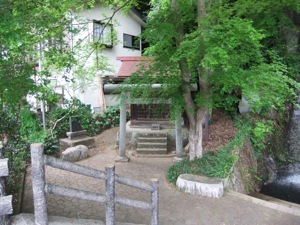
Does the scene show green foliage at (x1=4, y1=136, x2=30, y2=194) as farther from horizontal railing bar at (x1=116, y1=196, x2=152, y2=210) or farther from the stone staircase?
the stone staircase

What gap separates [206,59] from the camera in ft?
13.0

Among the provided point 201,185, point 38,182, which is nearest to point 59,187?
point 38,182

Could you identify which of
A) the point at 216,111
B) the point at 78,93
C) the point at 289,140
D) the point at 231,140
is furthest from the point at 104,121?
the point at 289,140

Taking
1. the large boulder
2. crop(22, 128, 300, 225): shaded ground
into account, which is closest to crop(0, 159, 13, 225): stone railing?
crop(22, 128, 300, 225): shaded ground

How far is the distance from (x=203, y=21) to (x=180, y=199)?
3.99 metres

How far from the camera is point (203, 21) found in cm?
439

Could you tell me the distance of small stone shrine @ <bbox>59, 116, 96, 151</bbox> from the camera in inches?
365

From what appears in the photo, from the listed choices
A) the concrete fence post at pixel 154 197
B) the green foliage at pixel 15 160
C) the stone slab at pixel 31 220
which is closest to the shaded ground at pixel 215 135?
the green foliage at pixel 15 160

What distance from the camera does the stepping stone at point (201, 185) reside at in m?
5.55

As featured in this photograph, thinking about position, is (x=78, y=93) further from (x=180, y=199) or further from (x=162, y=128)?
(x=180, y=199)

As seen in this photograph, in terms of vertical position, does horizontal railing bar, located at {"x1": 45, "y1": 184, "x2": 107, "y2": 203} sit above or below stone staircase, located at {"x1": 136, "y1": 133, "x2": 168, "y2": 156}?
above

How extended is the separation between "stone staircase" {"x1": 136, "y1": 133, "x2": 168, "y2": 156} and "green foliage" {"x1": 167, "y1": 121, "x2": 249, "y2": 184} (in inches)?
89.6

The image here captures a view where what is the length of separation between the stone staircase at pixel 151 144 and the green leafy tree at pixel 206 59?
96.4 inches

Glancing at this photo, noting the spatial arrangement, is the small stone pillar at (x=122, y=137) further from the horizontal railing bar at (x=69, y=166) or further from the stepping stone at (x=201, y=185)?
the horizontal railing bar at (x=69, y=166)
